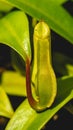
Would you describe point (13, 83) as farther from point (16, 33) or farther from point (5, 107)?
point (16, 33)

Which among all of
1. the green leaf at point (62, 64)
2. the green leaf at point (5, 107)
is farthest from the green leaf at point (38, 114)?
the green leaf at point (62, 64)

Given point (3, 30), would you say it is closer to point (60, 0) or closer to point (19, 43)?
point (19, 43)

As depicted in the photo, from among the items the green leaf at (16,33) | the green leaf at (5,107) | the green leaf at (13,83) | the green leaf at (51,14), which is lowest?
the green leaf at (13,83)

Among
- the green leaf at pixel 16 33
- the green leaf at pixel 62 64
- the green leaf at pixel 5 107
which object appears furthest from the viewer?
the green leaf at pixel 62 64

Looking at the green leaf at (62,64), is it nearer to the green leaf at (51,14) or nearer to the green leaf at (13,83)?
the green leaf at (13,83)

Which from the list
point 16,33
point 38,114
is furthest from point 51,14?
point 38,114

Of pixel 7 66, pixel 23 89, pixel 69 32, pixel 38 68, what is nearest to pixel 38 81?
pixel 38 68

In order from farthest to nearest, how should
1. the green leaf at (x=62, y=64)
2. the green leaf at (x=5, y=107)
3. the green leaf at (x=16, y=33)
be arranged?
1. the green leaf at (x=62, y=64)
2. the green leaf at (x=5, y=107)
3. the green leaf at (x=16, y=33)
